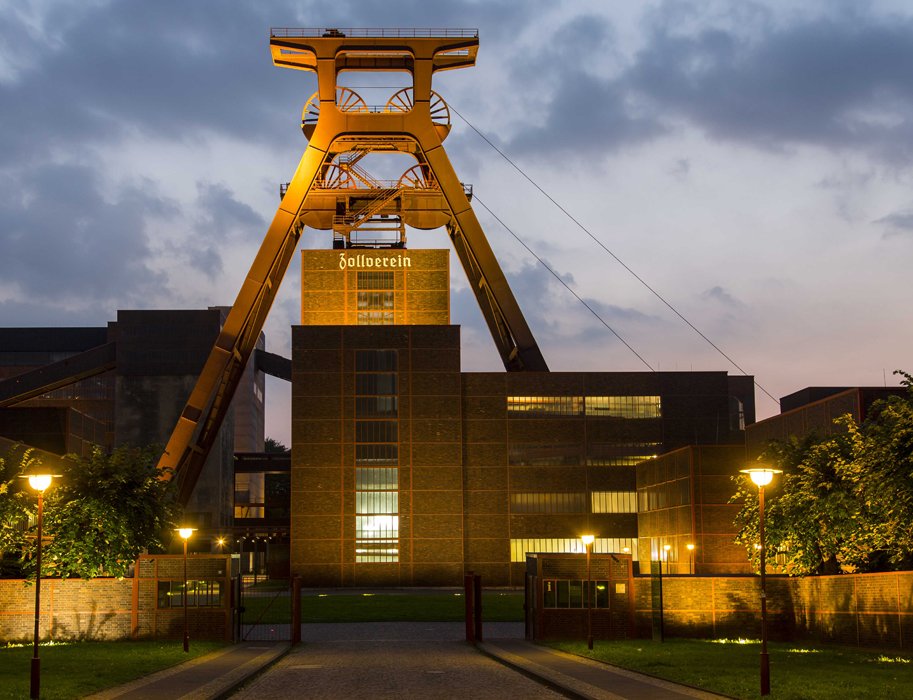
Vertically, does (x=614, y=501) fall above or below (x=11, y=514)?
above

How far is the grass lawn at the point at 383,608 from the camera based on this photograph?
198 feet

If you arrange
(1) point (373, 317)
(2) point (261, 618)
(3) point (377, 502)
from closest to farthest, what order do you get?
(2) point (261, 618), (3) point (377, 502), (1) point (373, 317)

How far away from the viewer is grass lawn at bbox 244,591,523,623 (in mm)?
60375

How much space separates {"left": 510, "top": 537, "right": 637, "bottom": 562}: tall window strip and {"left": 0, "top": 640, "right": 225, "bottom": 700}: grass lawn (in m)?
68.2

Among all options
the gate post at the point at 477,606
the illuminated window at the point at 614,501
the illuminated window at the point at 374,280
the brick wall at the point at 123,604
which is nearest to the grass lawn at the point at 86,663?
the brick wall at the point at 123,604

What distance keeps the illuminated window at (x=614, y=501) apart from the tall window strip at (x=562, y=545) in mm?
2471

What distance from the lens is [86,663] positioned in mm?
30812

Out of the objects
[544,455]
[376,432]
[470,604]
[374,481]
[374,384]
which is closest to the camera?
[470,604]

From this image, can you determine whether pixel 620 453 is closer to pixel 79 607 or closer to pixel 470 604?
pixel 470 604

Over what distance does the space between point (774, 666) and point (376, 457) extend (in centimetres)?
7621

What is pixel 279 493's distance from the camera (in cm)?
14238

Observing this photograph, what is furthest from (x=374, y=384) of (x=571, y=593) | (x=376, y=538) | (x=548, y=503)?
(x=571, y=593)

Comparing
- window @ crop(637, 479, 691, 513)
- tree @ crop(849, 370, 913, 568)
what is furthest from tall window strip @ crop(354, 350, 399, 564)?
tree @ crop(849, 370, 913, 568)

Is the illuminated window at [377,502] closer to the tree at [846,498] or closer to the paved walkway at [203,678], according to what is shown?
the tree at [846,498]
